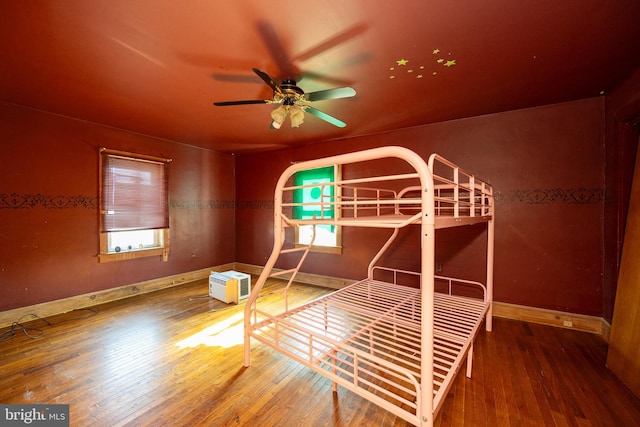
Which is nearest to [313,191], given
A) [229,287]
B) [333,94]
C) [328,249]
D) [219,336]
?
[328,249]

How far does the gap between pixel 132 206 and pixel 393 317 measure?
3.92 metres

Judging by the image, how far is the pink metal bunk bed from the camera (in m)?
1.19

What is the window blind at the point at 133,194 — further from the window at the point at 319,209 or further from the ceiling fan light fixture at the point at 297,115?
the ceiling fan light fixture at the point at 297,115

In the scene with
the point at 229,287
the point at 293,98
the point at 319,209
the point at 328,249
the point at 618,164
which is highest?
the point at 293,98

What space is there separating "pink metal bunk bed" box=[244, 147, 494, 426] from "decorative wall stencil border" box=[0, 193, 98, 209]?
2.80 meters

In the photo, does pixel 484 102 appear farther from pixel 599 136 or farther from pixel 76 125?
pixel 76 125

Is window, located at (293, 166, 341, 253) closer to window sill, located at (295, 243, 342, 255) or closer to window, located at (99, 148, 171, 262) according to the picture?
window sill, located at (295, 243, 342, 255)

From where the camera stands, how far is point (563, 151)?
278cm

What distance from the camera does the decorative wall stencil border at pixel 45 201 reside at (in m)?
2.87

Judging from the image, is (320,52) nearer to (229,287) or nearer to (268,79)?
(268,79)

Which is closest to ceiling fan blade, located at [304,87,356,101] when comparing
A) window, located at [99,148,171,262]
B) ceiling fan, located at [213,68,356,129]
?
ceiling fan, located at [213,68,356,129]

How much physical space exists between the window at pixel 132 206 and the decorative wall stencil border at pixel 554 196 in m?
4.83

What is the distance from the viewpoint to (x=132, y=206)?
3.83 m

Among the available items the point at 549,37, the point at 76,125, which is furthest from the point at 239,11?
the point at 76,125
